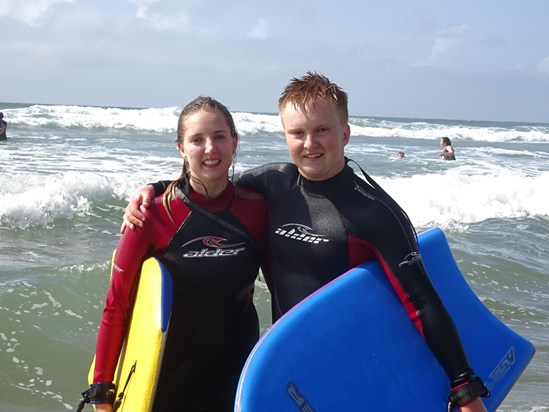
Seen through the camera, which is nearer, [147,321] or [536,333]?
[147,321]

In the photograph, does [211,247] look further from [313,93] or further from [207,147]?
[313,93]

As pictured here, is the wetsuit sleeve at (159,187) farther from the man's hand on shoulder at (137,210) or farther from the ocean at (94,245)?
the ocean at (94,245)

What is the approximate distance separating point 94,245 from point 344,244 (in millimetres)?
4895

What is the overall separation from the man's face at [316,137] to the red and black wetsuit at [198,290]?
0.26 metres

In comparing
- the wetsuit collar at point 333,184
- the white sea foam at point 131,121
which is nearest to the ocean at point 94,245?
the wetsuit collar at point 333,184

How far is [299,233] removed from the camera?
2.11m

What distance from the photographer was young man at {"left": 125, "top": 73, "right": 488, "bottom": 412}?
1.93m

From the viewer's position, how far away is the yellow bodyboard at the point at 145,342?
188cm

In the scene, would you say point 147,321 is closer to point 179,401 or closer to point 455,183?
point 179,401

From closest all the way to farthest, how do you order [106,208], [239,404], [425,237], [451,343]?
1. [239,404]
2. [451,343]
3. [425,237]
4. [106,208]

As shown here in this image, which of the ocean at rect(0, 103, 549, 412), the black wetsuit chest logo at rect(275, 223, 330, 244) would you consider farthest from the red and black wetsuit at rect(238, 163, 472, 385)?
the ocean at rect(0, 103, 549, 412)

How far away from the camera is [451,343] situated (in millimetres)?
1921

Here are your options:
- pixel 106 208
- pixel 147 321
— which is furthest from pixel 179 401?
pixel 106 208

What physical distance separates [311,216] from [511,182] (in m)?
10.1
